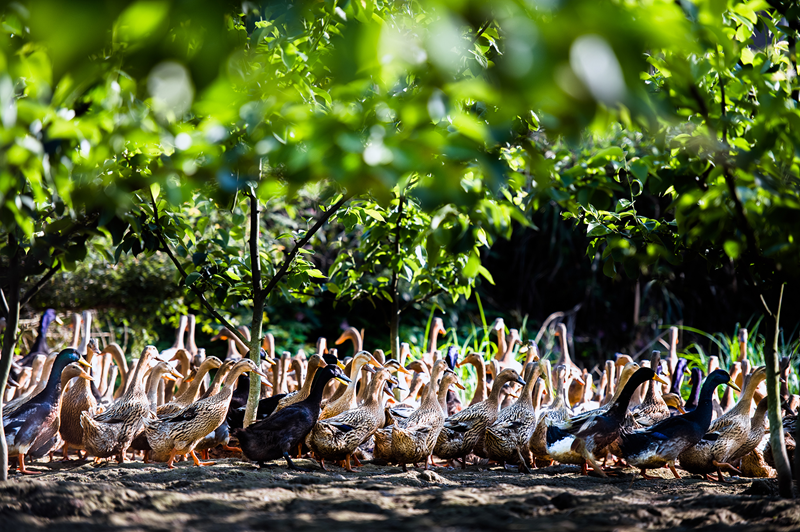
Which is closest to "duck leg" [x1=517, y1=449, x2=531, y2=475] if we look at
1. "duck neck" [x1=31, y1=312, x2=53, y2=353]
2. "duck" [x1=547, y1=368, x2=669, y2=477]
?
"duck" [x1=547, y1=368, x2=669, y2=477]

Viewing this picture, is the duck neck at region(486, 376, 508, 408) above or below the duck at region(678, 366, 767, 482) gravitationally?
above

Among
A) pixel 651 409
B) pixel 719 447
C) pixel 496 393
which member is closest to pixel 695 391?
pixel 651 409

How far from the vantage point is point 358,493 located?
4.11 m

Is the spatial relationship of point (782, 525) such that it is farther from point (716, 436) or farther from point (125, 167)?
point (125, 167)

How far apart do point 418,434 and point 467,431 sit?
720 mm

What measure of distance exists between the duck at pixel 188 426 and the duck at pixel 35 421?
2.62 feet

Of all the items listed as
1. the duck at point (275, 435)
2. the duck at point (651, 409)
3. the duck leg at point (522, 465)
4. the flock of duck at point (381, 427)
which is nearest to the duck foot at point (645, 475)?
the flock of duck at point (381, 427)

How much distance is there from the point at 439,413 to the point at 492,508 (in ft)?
8.66

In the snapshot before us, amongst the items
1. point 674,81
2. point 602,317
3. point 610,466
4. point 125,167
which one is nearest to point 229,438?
point 125,167

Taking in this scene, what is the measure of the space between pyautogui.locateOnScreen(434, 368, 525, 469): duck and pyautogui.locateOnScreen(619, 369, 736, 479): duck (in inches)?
50.2

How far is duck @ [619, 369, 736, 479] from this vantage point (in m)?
5.72

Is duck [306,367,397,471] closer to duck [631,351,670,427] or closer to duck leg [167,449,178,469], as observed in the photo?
duck leg [167,449,178,469]

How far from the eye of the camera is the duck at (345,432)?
19.0 ft

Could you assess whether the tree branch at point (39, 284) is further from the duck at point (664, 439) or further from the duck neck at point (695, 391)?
the duck neck at point (695, 391)
